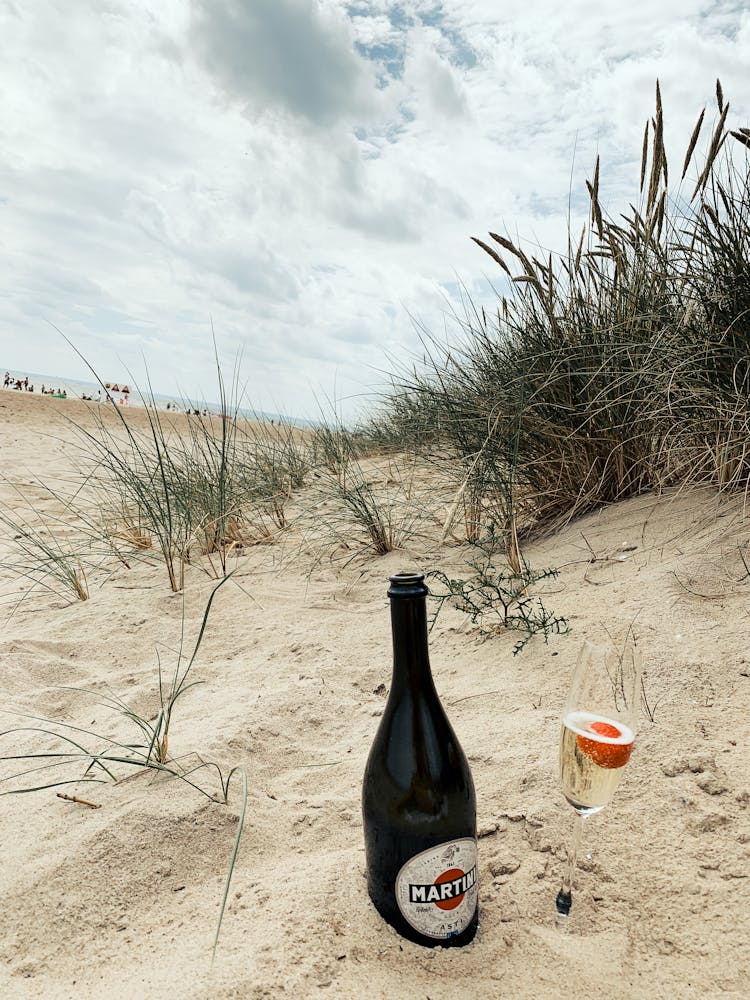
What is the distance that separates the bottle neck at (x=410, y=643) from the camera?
1.03 metres

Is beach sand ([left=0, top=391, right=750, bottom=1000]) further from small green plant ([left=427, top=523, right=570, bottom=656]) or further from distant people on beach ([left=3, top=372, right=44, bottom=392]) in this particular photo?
distant people on beach ([left=3, top=372, right=44, bottom=392])

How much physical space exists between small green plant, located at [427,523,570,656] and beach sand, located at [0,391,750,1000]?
1.9 inches

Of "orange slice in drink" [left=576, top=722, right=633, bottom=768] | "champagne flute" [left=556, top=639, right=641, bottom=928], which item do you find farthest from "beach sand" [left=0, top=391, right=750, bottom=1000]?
"orange slice in drink" [left=576, top=722, right=633, bottom=768]

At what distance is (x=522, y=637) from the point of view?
83.2 inches

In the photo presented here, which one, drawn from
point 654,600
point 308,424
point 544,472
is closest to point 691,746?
point 654,600

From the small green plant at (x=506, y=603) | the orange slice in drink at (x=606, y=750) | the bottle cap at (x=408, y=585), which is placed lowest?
the small green plant at (x=506, y=603)

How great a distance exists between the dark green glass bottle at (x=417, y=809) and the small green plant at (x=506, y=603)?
2.61 ft

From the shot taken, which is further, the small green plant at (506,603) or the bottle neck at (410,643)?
the small green plant at (506,603)

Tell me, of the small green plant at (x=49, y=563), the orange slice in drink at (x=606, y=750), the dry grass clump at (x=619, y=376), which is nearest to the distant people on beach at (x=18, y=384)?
the small green plant at (x=49, y=563)

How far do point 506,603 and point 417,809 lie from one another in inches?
52.4

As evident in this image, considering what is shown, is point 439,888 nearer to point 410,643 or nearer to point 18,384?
point 410,643

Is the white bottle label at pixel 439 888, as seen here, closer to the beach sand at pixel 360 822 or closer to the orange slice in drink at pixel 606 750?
the beach sand at pixel 360 822

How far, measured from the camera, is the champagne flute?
977mm

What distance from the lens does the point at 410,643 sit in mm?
1062
